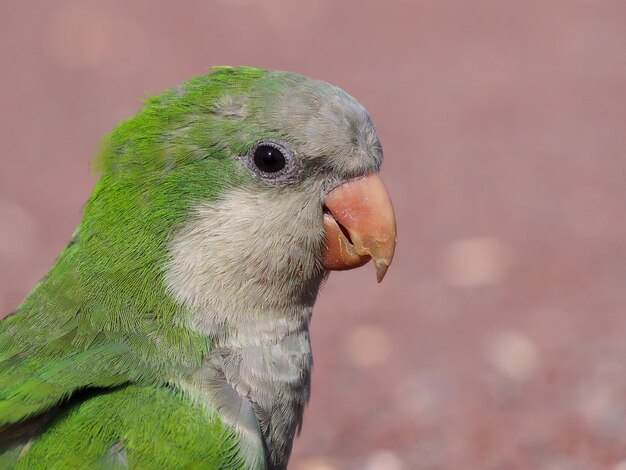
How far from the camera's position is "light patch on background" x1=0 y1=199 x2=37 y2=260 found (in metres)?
7.02

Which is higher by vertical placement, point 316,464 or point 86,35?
point 86,35

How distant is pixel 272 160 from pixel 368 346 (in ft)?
9.54

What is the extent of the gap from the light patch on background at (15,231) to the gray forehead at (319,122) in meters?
4.14

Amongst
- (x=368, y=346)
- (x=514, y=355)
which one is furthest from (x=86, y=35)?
(x=514, y=355)

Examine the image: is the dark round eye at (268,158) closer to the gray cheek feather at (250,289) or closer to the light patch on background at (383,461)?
the gray cheek feather at (250,289)

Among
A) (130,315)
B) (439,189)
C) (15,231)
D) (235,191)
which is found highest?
(235,191)

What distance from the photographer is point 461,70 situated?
977 cm

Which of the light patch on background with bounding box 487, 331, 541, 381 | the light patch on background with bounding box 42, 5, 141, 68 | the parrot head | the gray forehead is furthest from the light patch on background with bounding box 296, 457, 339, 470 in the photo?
the light patch on background with bounding box 42, 5, 141, 68

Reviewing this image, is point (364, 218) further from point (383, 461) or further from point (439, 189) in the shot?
point (439, 189)

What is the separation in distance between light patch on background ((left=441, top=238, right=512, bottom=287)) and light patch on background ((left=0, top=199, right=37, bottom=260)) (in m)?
3.01

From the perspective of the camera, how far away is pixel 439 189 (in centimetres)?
791

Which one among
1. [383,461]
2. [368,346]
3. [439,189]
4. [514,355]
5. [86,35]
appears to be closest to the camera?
[383,461]

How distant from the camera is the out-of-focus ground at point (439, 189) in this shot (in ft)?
16.9

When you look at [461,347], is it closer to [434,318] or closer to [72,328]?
[434,318]
